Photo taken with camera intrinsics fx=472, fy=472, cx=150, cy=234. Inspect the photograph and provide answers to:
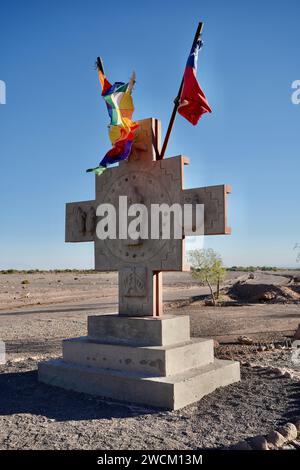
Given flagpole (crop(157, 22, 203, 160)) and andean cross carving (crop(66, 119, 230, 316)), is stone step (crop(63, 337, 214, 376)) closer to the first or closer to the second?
andean cross carving (crop(66, 119, 230, 316))

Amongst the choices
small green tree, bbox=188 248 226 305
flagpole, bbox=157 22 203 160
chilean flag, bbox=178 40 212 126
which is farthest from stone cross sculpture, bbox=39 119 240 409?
small green tree, bbox=188 248 226 305

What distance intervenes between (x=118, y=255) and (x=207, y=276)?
1580 centimetres

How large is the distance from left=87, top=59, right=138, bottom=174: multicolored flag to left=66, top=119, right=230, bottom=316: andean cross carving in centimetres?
28

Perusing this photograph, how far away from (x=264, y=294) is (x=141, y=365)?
17765 mm

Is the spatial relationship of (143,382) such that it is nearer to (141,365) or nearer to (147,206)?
(141,365)

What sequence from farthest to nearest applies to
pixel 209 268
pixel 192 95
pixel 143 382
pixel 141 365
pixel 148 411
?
pixel 209 268 < pixel 192 95 < pixel 141 365 < pixel 143 382 < pixel 148 411

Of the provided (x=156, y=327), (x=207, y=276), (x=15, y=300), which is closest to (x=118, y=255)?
(x=156, y=327)

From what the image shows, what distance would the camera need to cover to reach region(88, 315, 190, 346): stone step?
7.00 m

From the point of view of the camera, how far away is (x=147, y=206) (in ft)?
24.8

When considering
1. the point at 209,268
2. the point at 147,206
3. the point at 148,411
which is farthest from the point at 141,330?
the point at 209,268

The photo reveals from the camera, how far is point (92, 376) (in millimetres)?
7109

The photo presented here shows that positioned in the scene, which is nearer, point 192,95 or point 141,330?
point 141,330

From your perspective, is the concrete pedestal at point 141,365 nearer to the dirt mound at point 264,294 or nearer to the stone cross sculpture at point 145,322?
the stone cross sculpture at point 145,322

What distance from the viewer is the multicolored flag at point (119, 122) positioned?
295 inches
